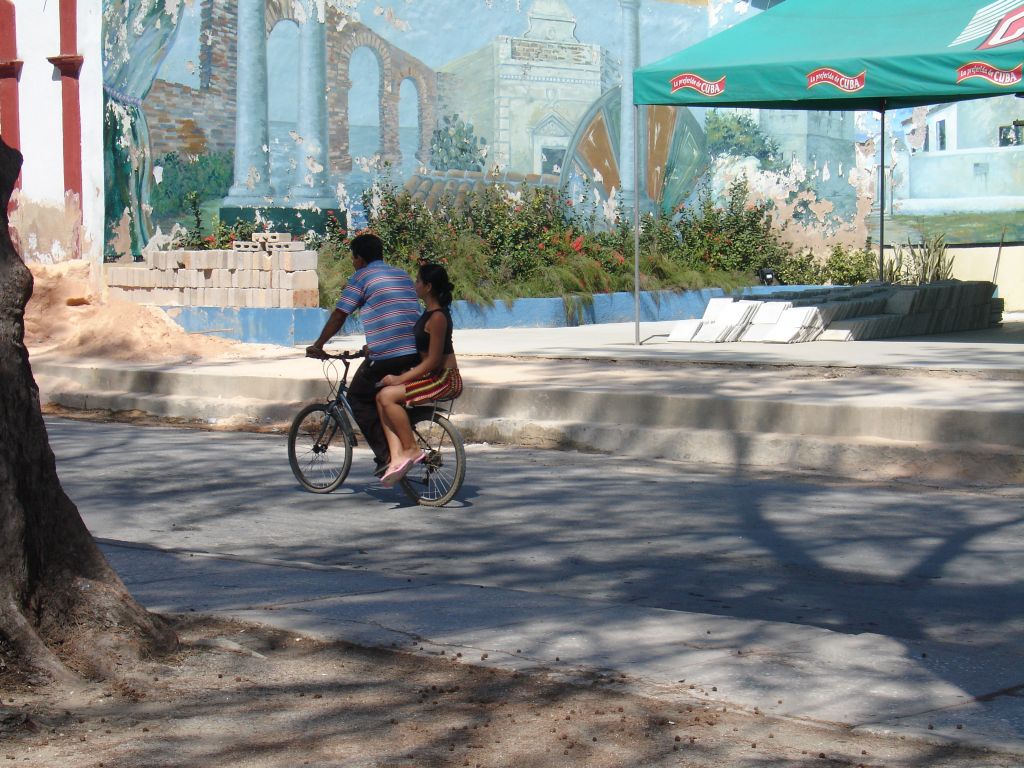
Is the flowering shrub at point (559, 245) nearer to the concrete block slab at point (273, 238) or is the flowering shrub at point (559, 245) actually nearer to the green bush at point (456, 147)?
the green bush at point (456, 147)

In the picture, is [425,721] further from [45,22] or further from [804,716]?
[45,22]

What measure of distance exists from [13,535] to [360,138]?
17116 millimetres

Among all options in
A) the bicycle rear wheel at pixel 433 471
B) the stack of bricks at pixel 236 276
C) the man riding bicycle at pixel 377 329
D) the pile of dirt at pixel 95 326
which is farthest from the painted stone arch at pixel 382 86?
the bicycle rear wheel at pixel 433 471

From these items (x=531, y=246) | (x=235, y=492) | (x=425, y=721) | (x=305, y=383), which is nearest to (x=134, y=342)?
(x=305, y=383)

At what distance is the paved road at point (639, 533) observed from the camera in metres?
6.45

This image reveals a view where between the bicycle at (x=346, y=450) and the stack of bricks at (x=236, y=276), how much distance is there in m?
7.77

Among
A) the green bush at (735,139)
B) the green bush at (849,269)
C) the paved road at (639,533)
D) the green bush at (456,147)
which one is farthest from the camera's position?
the green bush at (735,139)

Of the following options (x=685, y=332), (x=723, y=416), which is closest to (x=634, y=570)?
(x=723, y=416)

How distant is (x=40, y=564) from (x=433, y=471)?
4388 mm

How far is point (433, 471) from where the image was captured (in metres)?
9.02

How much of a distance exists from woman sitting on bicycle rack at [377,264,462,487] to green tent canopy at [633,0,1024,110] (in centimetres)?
632

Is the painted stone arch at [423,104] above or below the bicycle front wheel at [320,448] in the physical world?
above

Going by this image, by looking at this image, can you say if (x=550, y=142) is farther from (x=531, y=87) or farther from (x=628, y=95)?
(x=628, y=95)

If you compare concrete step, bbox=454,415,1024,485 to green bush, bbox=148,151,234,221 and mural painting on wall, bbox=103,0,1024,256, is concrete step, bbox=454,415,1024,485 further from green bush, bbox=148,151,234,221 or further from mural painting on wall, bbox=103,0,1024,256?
mural painting on wall, bbox=103,0,1024,256
